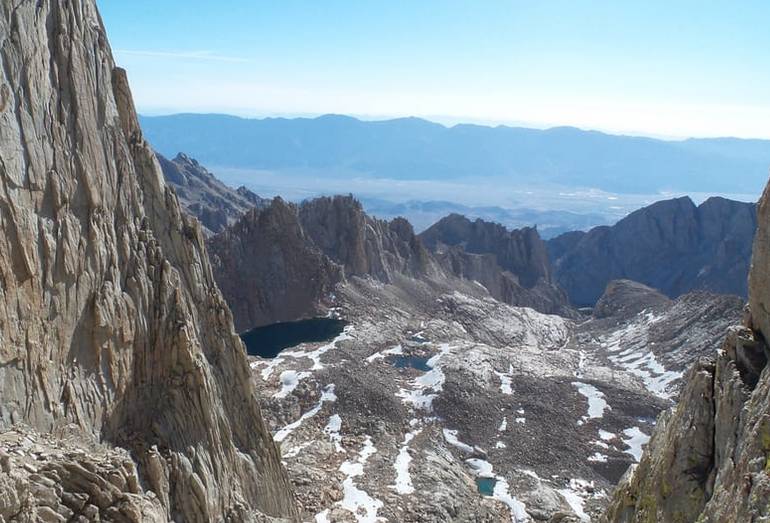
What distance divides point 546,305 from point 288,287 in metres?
104

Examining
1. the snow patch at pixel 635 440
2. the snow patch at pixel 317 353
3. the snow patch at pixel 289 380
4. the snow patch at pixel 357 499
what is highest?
the snow patch at pixel 289 380

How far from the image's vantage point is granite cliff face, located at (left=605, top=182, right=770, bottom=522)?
55.8ft

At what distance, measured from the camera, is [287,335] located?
114000 mm

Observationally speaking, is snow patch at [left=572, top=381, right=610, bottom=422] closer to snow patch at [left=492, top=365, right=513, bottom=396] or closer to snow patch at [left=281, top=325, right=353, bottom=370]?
snow patch at [left=492, top=365, right=513, bottom=396]

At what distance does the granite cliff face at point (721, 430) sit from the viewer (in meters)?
17.0

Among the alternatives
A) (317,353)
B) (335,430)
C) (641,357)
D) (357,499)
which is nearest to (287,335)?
(317,353)

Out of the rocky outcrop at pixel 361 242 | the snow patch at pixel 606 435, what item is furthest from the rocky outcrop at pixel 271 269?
the snow patch at pixel 606 435

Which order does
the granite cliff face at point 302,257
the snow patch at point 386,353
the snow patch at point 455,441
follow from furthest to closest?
the granite cliff face at point 302,257
the snow patch at point 386,353
the snow patch at point 455,441

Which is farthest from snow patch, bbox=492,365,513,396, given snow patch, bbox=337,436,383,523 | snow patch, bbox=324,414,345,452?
snow patch, bbox=337,436,383,523

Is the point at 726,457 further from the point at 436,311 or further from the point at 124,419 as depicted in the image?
the point at 436,311

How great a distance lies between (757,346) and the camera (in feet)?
67.4

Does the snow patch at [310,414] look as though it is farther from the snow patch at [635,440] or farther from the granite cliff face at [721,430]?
the granite cliff face at [721,430]

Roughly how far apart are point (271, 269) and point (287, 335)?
27.1m

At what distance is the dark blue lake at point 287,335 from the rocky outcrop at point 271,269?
4.32m
